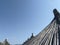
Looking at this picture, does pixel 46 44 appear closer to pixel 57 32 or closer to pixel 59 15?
pixel 57 32

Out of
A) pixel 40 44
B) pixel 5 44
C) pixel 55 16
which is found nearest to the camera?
pixel 40 44

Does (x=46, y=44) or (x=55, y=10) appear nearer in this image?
(x=46, y=44)

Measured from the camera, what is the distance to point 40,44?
873 cm

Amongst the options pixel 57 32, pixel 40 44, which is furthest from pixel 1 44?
pixel 40 44

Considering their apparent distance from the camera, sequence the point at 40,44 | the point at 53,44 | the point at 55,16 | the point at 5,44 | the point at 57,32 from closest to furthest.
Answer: the point at 53,44
the point at 40,44
the point at 57,32
the point at 55,16
the point at 5,44

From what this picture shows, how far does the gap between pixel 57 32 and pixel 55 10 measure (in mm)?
8050

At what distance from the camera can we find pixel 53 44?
818 centimetres

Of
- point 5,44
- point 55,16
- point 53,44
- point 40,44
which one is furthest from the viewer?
point 5,44

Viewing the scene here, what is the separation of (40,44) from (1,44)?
720 inches

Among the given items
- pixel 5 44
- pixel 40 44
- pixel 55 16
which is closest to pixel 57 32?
pixel 40 44

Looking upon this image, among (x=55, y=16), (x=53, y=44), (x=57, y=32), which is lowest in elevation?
(x=53, y=44)

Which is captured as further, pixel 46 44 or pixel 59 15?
pixel 59 15

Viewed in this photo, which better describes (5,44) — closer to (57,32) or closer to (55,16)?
(55,16)

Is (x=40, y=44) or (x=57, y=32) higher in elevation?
(x=57, y=32)
